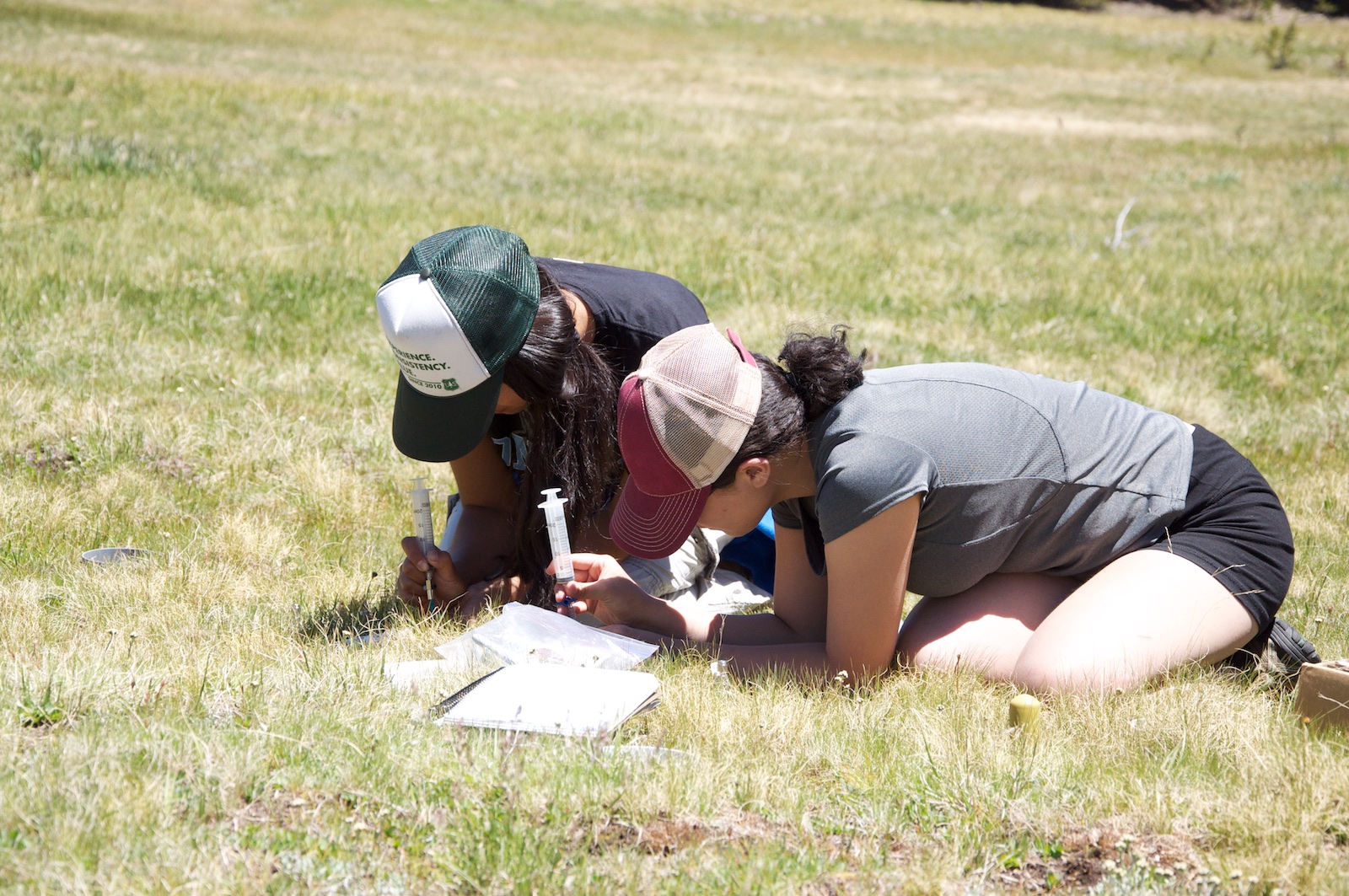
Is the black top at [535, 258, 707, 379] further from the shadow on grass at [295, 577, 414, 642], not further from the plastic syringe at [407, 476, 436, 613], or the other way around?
the shadow on grass at [295, 577, 414, 642]

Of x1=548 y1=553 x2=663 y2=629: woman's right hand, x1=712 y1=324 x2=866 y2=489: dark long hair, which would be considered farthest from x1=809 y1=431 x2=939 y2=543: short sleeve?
x1=548 y1=553 x2=663 y2=629: woman's right hand

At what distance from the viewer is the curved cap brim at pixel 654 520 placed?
290cm

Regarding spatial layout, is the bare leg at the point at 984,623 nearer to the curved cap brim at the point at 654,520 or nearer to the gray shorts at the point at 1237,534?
the gray shorts at the point at 1237,534

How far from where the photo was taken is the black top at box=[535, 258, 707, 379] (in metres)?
3.55

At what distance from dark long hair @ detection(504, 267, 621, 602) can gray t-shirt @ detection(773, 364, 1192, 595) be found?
1.83ft

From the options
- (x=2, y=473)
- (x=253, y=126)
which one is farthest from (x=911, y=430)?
(x=253, y=126)

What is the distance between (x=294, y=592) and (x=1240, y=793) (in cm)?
266

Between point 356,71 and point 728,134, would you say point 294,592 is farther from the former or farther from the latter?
point 356,71

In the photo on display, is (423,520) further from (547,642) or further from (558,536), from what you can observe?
(547,642)

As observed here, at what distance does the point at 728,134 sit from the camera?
57.6 feet

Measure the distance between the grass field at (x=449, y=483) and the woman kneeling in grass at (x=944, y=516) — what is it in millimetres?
172

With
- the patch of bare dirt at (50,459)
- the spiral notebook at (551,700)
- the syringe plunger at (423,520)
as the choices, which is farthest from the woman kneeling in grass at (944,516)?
the patch of bare dirt at (50,459)

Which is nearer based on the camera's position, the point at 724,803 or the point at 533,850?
the point at 533,850

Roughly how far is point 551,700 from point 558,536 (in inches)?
23.0
